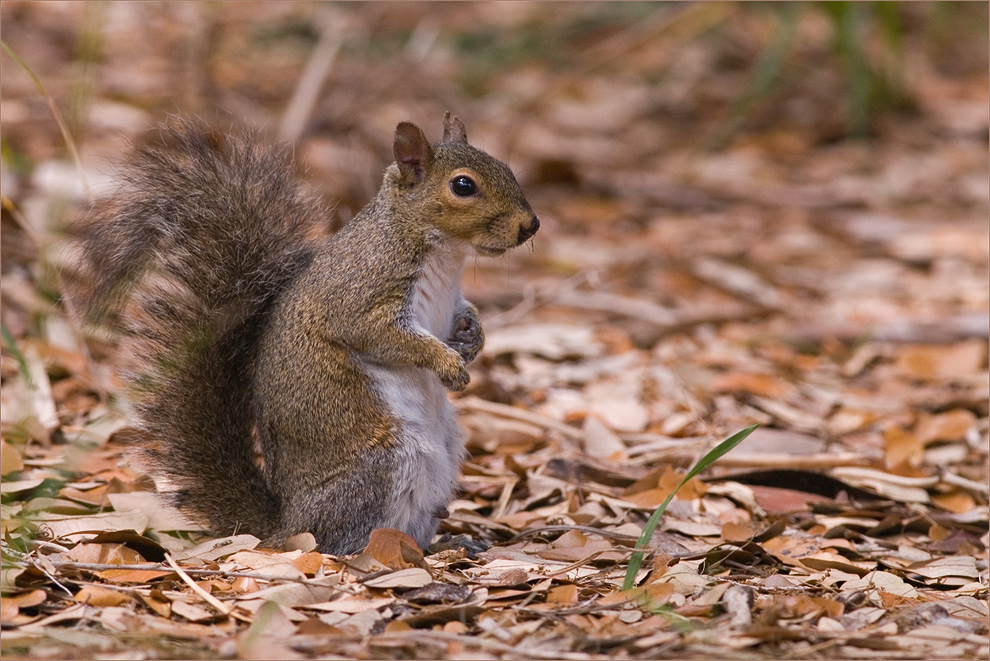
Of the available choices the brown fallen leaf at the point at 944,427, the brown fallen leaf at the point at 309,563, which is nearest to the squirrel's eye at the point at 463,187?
the brown fallen leaf at the point at 309,563

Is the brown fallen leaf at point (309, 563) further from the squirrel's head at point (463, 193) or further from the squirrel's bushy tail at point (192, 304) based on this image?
the squirrel's head at point (463, 193)

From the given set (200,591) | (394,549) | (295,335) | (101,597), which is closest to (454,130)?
(295,335)

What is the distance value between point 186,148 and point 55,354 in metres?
1.64

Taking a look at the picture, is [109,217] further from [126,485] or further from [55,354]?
[55,354]

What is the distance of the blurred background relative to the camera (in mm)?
5750

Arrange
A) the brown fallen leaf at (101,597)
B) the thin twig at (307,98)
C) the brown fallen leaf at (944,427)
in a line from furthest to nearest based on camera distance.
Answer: the thin twig at (307,98), the brown fallen leaf at (944,427), the brown fallen leaf at (101,597)

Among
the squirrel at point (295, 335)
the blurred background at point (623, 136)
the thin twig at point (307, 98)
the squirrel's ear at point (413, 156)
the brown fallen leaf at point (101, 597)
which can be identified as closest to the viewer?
the brown fallen leaf at point (101, 597)

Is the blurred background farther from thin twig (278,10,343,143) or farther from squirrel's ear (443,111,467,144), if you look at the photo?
squirrel's ear (443,111,467,144)

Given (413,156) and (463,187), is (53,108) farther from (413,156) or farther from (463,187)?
(463,187)

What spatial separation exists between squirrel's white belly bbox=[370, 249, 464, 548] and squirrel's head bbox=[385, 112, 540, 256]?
0.11 m

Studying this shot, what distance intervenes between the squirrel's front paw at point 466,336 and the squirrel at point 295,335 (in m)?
0.14

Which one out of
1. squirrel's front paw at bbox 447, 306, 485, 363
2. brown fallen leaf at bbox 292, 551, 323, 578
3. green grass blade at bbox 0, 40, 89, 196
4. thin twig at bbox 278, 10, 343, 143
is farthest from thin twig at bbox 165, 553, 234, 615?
thin twig at bbox 278, 10, 343, 143

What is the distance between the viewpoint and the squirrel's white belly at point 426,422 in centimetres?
323

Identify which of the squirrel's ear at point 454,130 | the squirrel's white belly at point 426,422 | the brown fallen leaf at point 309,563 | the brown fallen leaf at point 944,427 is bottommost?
the brown fallen leaf at point 944,427
